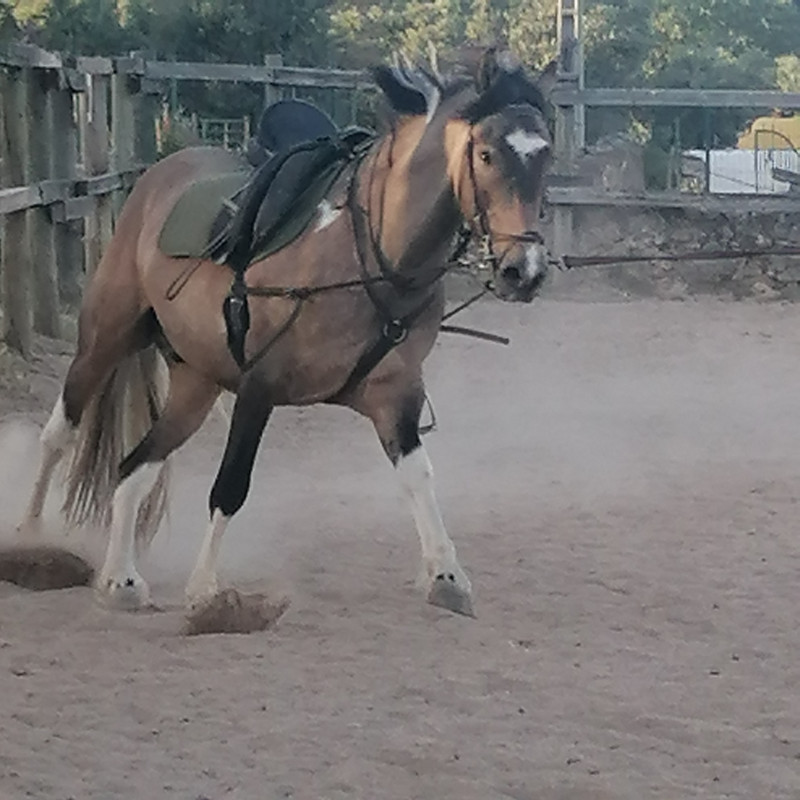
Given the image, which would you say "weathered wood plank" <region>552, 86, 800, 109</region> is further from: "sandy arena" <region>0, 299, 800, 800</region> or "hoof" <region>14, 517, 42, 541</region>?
"hoof" <region>14, 517, 42, 541</region>

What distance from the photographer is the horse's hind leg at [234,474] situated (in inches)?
192

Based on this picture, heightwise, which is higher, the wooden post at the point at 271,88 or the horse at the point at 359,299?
the wooden post at the point at 271,88

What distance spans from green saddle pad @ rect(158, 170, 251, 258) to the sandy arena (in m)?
1.16

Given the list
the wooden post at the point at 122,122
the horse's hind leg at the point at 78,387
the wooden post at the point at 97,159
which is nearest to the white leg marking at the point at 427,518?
the horse's hind leg at the point at 78,387

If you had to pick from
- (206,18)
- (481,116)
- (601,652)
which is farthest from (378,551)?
(206,18)

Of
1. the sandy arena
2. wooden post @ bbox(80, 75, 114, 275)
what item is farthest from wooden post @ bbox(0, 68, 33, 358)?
wooden post @ bbox(80, 75, 114, 275)

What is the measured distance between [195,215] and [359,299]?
0.89 meters

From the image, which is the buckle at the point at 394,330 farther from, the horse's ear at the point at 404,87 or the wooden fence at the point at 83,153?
the wooden fence at the point at 83,153

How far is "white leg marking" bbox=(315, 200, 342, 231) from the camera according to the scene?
16.3ft

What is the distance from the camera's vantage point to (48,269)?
10039mm

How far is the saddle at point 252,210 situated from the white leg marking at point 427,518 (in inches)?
24.7

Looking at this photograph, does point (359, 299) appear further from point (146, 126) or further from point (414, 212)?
point (146, 126)

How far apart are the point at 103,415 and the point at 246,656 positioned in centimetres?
162

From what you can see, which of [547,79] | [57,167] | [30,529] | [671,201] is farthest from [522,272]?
[671,201]
